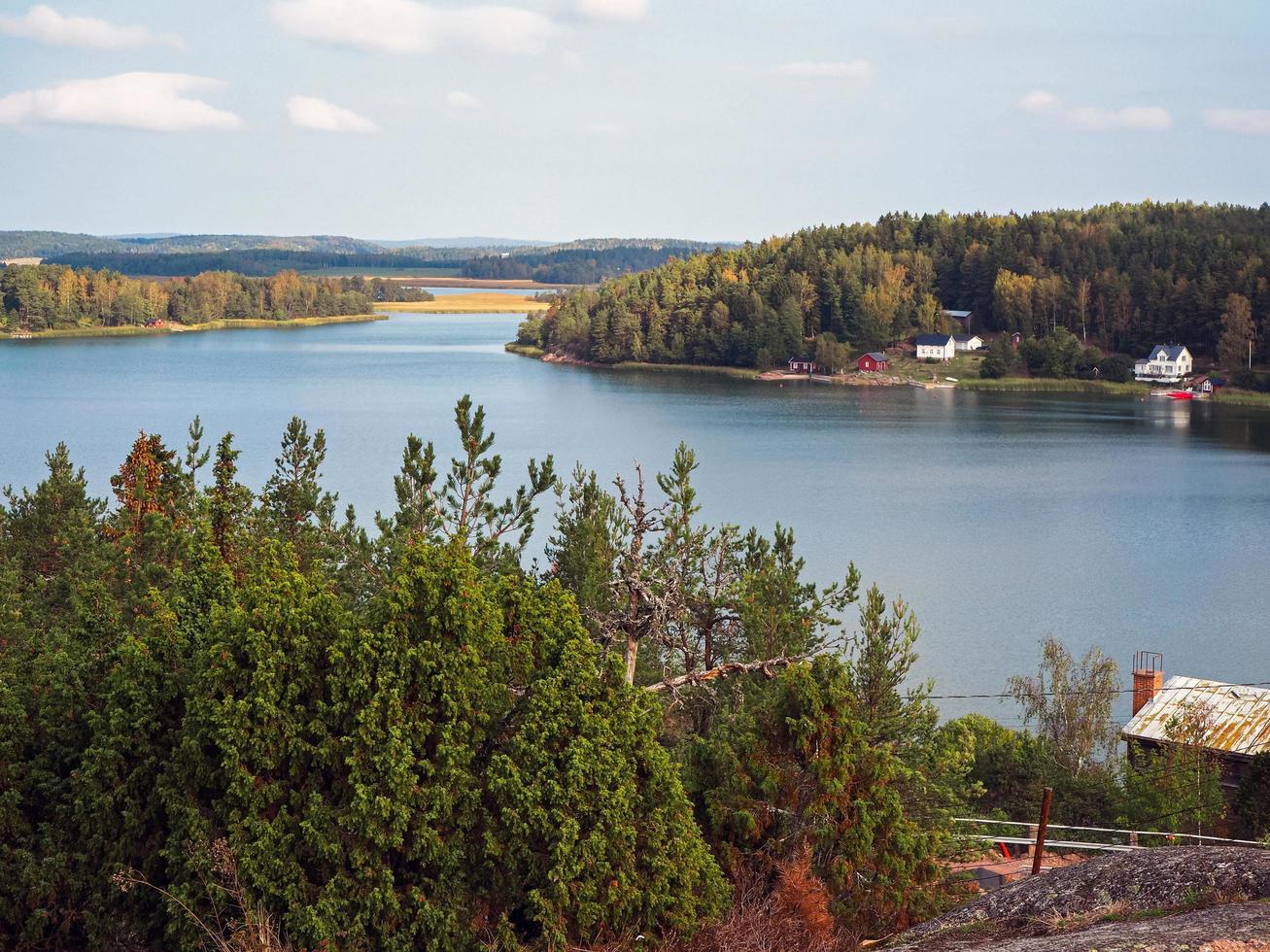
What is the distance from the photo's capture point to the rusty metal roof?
59.1 ft

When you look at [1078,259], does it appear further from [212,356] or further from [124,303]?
[124,303]

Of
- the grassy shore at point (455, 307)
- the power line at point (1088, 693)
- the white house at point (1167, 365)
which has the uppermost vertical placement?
the grassy shore at point (455, 307)

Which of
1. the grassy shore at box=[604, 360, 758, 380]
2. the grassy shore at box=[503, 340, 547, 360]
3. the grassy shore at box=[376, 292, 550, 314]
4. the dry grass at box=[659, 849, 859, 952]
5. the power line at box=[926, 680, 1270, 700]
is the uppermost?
the grassy shore at box=[376, 292, 550, 314]

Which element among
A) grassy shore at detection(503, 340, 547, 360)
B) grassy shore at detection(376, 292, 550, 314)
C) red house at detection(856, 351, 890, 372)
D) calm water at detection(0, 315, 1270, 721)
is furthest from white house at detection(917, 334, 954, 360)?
grassy shore at detection(376, 292, 550, 314)

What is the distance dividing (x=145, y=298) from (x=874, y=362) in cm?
7184

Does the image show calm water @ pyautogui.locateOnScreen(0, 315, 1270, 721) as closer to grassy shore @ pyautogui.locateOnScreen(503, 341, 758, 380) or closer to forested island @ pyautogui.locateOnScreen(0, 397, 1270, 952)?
grassy shore @ pyautogui.locateOnScreen(503, 341, 758, 380)

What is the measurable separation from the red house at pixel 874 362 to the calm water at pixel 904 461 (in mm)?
6549

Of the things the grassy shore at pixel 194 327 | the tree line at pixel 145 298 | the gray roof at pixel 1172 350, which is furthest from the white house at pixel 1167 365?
the tree line at pixel 145 298

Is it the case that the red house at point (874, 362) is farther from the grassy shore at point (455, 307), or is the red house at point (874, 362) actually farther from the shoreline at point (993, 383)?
the grassy shore at point (455, 307)

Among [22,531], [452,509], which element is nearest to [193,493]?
[22,531]

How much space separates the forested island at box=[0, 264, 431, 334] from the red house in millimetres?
68550

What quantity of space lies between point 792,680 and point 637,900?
2.32 meters

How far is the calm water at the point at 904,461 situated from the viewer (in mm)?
28672

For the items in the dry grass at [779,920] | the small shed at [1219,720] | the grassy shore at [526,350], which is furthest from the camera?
the grassy shore at [526,350]
